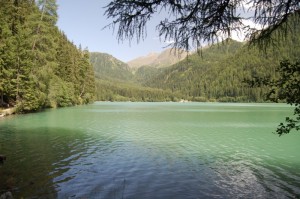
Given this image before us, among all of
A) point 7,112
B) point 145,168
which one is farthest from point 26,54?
point 145,168

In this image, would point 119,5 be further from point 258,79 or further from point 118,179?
point 118,179

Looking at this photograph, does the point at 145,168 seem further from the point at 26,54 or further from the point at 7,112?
the point at 26,54

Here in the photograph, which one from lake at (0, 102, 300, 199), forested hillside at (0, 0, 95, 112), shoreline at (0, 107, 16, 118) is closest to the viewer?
lake at (0, 102, 300, 199)

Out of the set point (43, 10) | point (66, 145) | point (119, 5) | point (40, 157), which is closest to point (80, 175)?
point (40, 157)

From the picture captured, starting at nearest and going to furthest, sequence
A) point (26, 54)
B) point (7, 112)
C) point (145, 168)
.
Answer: point (145, 168) < point (7, 112) < point (26, 54)

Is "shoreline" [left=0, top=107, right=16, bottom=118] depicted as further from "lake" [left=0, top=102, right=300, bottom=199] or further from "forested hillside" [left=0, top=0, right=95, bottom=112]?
"lake" [left=0, top=102, right=300, bottom=199]

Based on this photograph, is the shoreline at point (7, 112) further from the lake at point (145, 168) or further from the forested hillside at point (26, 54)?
the lake at point (145, 168)

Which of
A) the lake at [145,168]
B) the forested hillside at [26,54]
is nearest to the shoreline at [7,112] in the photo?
the forested hillside at [26,54]

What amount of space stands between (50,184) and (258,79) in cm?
868

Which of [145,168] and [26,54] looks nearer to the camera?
[145,168]

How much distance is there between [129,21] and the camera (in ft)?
19.4

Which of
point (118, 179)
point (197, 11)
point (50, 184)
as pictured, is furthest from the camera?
point (118, 179)

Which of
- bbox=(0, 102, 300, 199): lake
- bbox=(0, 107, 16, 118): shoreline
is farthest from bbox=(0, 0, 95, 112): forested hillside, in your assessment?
bbox=(0, 102, 300, 199): lake

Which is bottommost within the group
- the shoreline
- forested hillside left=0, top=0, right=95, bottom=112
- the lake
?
the lake
